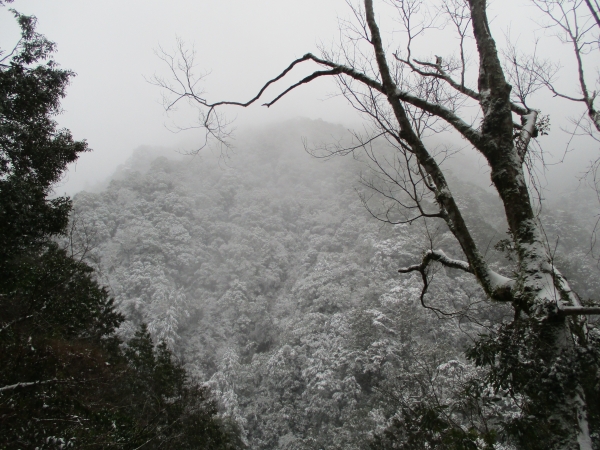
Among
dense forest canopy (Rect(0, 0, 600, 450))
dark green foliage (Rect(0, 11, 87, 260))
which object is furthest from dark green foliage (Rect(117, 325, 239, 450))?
dark green foliage (Rect(0, 11, 87, 260))

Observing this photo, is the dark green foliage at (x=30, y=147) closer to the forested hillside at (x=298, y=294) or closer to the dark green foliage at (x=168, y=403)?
the forested hillside at (x=298, y=294)

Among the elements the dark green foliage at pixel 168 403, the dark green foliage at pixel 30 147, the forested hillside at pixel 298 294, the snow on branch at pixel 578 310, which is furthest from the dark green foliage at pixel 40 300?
the snow on branch at pixel 578 310

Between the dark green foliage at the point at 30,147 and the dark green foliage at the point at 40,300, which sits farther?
the dark green foliage at the point at 30,147

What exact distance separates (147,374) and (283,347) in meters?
8.59

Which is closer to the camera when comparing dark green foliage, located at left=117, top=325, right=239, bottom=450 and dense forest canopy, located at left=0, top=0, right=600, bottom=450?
dense forest canopy, located at left=0, top=0, right=600, bottom=450

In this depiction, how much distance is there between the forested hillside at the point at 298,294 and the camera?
13.8 metres

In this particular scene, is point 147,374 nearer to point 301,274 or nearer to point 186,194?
point 301,274

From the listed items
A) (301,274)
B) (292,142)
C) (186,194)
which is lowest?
(301,274)

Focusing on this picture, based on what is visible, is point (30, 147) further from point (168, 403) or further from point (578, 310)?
point (168, 403)

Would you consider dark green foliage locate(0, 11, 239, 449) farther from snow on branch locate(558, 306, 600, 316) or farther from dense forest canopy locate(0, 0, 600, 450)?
snow on branch locate(558, 306, 600, 316)

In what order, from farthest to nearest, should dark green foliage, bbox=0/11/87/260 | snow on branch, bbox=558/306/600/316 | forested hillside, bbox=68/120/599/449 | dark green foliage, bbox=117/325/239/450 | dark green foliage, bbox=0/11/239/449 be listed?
1. forested hillside, bbox=68/120/599/449
2. dark green foliage, bbox=117/325/239/450
3. dark green foliage, bbox=0/11/87/260
4. dark green foliage, bbox=0/11/239/449
5. snow on branch, bbox=558/306/600/316

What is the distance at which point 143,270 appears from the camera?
25000 mm

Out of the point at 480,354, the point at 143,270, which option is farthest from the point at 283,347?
the point at 480,354

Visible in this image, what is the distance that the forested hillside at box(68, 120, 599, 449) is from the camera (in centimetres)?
1379
